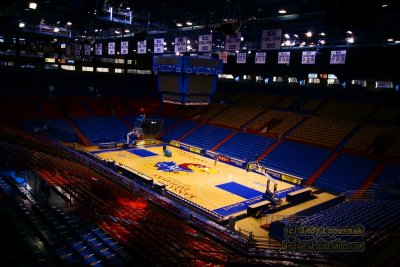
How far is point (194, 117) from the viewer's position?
1427 inches

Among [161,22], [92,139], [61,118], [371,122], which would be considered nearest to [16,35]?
[61,118]

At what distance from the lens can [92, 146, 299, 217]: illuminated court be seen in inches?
698

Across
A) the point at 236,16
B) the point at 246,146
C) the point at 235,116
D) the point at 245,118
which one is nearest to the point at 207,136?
the point at 235,116

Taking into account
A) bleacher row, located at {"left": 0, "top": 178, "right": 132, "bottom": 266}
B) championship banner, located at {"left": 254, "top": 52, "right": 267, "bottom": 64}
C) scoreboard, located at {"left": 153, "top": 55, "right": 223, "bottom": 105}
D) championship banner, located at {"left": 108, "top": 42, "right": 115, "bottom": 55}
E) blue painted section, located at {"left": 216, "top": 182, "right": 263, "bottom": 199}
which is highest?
championship banner, located at {"left": 108, "top": 42, "right": 115, "bottom": 55}

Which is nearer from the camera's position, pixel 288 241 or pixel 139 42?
pixel 288 241

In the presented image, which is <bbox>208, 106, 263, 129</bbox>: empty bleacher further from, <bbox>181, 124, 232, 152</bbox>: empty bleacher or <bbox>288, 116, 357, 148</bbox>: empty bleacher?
<bbox>288, 116, 357, 148</bbox>: empty bleacher

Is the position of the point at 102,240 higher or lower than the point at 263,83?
lower

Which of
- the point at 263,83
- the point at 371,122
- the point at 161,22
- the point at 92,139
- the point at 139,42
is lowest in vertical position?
the point at 92,139

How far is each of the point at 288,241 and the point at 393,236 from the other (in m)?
5.03

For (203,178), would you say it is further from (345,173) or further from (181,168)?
(345,173)

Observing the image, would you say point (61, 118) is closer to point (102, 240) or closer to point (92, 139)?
point (92, 139)

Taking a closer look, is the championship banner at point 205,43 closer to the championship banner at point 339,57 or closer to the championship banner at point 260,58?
the championship banner at point 260,58

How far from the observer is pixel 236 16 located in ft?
70.2

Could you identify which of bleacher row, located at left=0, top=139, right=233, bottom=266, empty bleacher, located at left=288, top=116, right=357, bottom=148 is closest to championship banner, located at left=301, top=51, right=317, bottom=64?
empty bleacher, located at left=288, top=116, right=357, bottom=148
